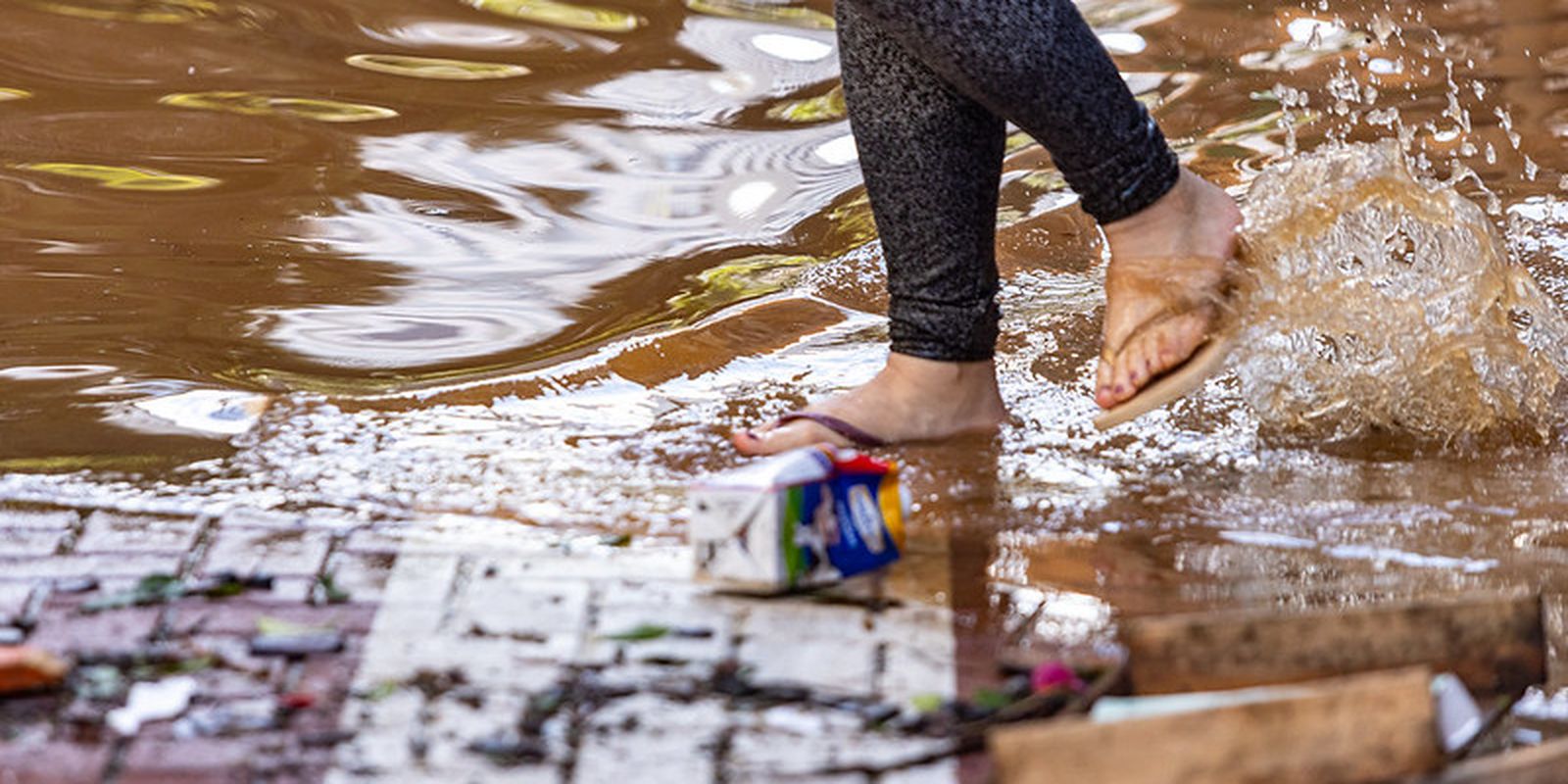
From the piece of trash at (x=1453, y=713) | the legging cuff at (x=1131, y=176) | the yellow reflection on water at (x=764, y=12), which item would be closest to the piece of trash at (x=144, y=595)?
the legging cuff at (x=1131, y=176)

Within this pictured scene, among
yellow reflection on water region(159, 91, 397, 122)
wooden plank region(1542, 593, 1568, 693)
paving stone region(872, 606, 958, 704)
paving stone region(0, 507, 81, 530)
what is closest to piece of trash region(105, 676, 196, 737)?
paving stone region(0, 507, 81, 530)

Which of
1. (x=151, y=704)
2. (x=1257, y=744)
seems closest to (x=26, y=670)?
(x=151, y=704)

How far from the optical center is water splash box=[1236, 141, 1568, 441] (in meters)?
2.77

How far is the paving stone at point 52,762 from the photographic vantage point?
1.76m

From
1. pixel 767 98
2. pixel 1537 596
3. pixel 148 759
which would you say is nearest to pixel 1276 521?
pixel 1537 596

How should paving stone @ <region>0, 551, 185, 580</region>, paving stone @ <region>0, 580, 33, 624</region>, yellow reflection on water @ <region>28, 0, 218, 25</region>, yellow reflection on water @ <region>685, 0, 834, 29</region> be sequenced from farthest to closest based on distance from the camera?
yellow reflection on water @ <region>685, 0, 834, 29</region>, yellow reflection on water @ <region>28, 0, 218, 25</region>, paving stone @ <region>0, 551, 185, 580</region>, paving stone @ <region>0, 580, 33, 624</region>

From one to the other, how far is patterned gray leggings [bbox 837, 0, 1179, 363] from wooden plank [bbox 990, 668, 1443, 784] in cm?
96

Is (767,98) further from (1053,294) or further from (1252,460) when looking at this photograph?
(1252,460)

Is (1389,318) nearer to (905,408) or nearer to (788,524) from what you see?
(905,408)

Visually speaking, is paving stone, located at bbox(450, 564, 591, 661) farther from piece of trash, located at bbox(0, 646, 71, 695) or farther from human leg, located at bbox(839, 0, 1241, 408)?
human leg, located at bbox(839, 0, 1241, 408)

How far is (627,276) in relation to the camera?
370 centimetres

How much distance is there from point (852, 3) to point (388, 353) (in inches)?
48.8

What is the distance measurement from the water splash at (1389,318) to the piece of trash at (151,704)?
5.13 ft

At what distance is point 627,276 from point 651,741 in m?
1.96
